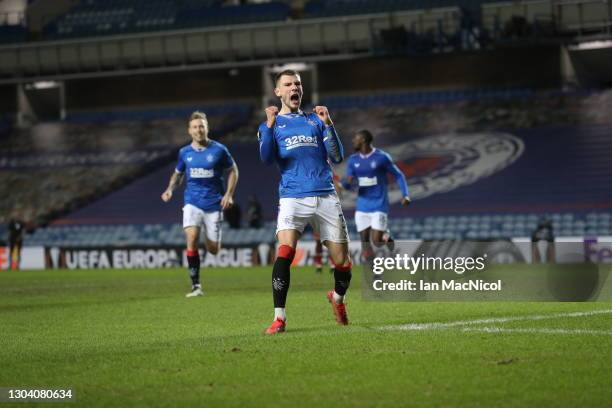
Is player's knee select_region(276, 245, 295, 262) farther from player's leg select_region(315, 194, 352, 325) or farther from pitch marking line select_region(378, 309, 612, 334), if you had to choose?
pitch marking line select_region(378, 309, 612, 334)

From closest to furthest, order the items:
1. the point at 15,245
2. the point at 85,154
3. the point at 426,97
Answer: the point at 15,245
the point at 426,97
the point at 85,154

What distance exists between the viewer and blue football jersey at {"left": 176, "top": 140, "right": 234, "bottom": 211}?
54.1ft

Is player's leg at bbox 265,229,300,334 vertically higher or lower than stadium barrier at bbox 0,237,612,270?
higher

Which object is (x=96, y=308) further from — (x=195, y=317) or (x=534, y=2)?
(x=534, y=2)

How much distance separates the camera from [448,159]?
117 ft

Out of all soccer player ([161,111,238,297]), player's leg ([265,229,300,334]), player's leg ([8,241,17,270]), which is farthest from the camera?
player's leg ([8,241,17,270])

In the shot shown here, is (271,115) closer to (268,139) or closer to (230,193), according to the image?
(268,139)

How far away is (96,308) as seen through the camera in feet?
45.7

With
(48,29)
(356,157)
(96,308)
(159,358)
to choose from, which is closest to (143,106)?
(48,29)

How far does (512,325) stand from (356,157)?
8181mm

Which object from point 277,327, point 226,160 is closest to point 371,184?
point 226,160

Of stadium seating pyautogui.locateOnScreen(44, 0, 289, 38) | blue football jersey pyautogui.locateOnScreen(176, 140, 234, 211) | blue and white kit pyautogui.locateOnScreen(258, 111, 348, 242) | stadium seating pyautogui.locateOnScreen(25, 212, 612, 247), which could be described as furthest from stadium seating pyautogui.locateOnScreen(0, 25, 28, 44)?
blue and white kit pyautogui.locateOnScreen(258, 111, 348, 242)

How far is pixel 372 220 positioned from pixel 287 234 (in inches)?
302

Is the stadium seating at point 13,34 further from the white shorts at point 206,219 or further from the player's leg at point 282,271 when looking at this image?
the player's leg at point 282,271
